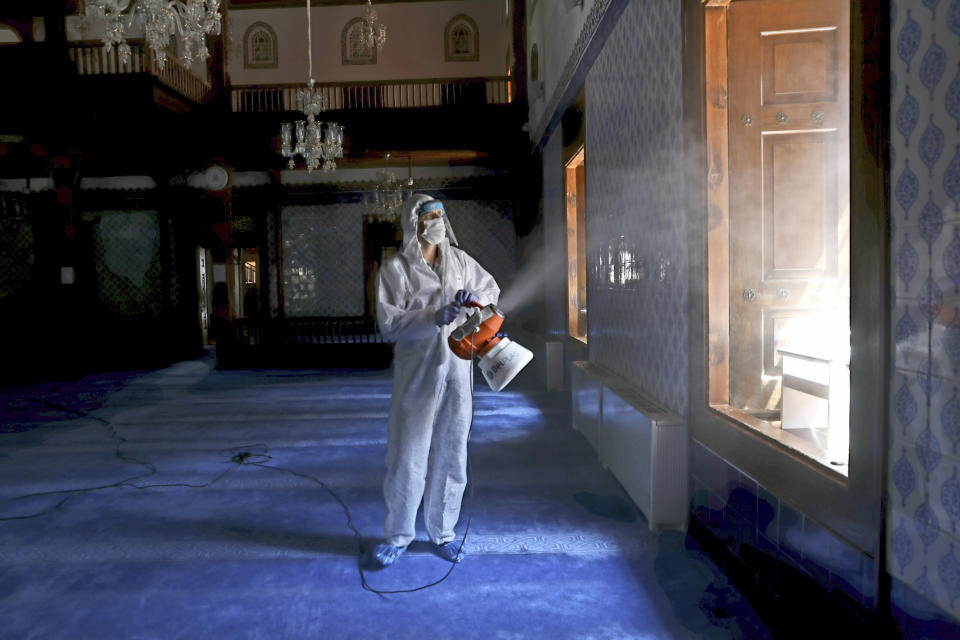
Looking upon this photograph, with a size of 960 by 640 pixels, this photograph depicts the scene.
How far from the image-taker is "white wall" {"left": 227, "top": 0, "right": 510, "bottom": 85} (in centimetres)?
1131

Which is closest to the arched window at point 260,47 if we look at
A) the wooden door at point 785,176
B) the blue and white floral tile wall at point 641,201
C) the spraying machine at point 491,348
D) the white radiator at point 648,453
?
the blue and white floral tile wall at point 641,201

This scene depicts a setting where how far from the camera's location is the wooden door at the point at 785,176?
2.46 metres

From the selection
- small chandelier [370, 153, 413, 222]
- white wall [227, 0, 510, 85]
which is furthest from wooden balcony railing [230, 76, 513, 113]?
white wall [227, 0, 510, 85]

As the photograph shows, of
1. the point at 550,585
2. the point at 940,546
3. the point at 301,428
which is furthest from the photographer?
the point at 301,428

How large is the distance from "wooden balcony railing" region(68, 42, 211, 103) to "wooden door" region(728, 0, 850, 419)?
249 inches

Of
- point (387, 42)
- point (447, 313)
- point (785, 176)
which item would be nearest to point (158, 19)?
point (447, 313)

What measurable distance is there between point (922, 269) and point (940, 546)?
578mm

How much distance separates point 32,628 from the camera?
201cm

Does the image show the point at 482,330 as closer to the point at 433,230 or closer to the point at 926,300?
the point at 433,230

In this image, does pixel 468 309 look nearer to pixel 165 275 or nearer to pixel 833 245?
pixel 833 245

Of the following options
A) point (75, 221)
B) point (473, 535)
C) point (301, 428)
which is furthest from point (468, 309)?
point (75, 221)

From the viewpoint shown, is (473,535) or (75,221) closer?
(473,535)

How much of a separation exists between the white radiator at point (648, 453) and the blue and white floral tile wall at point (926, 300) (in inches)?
47.0

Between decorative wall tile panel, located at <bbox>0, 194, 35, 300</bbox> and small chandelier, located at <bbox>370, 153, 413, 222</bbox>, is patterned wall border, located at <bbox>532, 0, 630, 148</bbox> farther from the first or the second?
decorative wall tile panel, located at <bbox>0, 194, 35, 300</bbox>
